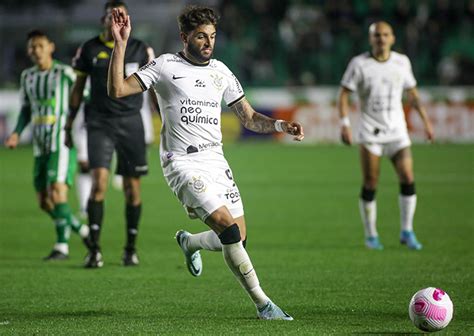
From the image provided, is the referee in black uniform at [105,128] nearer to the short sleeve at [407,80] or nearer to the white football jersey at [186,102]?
the white football jersey at [186,102]

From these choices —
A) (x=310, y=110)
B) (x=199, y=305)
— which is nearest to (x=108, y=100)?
(x=199, y=305)

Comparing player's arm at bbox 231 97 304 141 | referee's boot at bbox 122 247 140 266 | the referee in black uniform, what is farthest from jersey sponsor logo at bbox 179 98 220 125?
referee's boot at bbox 122 247 140 266

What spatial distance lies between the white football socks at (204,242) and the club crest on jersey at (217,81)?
3.58ft

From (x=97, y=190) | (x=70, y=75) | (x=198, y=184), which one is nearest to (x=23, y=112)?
Answer: (x=70, y=75)

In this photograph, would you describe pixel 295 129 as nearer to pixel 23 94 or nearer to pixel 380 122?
pixel 380 122

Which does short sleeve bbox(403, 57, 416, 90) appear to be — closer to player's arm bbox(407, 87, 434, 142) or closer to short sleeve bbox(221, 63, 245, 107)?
player's arm bbox(407, 87, 434, 142)

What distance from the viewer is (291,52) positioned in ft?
108

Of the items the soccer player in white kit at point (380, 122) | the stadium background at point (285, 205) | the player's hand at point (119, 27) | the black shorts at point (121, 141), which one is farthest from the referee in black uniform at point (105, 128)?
the player's hand at point (119, 27)

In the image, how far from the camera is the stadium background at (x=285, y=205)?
773 centimetres

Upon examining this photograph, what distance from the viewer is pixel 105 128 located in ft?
34.2

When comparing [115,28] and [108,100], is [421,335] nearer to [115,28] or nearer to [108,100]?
[115,28]

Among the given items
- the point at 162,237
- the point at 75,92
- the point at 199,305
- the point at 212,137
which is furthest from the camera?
the point at 162,237

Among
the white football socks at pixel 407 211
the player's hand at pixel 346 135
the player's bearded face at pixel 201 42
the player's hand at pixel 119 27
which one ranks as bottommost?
the white football socks at pixel 407 211

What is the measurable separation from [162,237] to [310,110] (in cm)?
1724
